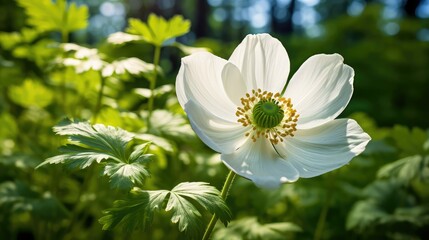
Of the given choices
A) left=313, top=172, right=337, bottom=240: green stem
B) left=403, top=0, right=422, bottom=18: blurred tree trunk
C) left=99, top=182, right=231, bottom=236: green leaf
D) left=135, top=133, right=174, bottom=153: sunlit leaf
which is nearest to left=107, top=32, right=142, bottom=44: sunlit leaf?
left=135, top=133, right=174, bottom=153: sunlit leaf

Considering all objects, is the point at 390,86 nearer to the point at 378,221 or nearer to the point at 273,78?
the point at 378,221

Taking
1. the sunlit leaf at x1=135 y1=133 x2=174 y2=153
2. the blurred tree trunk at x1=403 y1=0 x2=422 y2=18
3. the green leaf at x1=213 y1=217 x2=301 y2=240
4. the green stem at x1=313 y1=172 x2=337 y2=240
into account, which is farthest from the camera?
the blurred tree trunk at x1=403 y1=0 x2=422 y2=18

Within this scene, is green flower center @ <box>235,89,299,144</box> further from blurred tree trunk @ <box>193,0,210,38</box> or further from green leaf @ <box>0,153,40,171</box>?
blurred tree trunk @ <box>193,0,210,38</box>

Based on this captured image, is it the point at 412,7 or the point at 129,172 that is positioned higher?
the point at 129,172

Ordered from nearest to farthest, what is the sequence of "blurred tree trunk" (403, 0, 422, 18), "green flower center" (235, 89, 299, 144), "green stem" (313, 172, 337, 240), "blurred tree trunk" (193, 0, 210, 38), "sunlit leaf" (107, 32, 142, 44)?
1. "green flower center" (235, 89, 299, 144)
2. "sunlit leaf" (107, 32, 142, 44)
3. "green stem" (313, 172, 337, 240)
4. "blurred tree trunk" (403, 0, 422, 18)
5. "blurred tree trunk" (193, 0, 210, 38)

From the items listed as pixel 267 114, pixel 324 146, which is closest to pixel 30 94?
pixel 267 114

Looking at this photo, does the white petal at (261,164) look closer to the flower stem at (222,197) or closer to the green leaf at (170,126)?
the flower stem at (222,197)

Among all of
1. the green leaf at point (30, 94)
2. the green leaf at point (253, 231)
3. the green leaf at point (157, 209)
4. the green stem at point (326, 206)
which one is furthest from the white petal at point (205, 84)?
the green leaf at point (30, 94)

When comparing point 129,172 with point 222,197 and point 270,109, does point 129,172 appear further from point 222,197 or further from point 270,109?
point 270,109
